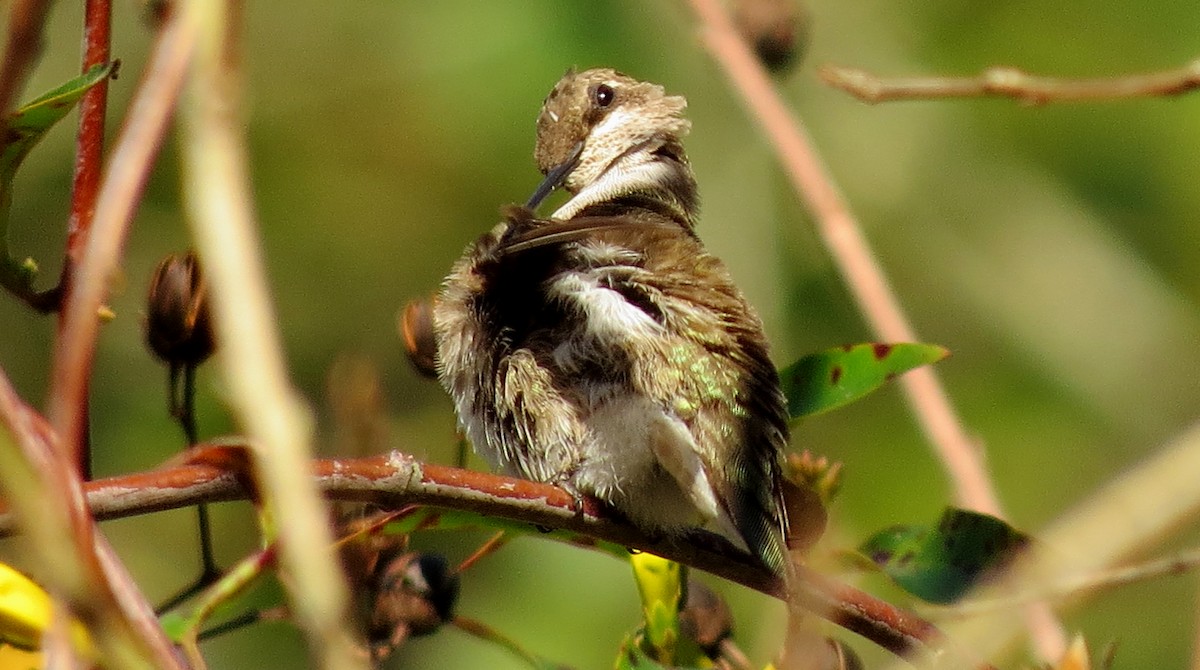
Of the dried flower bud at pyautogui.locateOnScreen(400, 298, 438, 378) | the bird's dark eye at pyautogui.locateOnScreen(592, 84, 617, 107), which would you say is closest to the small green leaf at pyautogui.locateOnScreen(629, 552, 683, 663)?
the dried flower bud at pyautogui.locateOnScreen(400, 298, 438, 378)

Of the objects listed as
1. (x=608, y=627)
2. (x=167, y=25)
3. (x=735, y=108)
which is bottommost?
(x=608, y=627)

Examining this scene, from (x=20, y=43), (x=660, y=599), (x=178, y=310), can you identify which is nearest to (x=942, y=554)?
(x=660, y=599)

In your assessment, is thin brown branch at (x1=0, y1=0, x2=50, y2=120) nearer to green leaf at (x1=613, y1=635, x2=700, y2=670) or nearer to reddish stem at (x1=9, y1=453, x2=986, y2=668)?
reddish stem at (x1=9, y1=453, x2=986, y2=668)

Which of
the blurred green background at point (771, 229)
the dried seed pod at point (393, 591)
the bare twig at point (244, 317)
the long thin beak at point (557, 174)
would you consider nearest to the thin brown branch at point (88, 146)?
the dried seed pod at point (393, 591)

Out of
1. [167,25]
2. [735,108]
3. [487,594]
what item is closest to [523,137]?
[735,108]

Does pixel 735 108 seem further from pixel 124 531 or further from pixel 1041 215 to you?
pixel 124 531

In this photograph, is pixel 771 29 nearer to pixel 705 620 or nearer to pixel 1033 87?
pixel 705 620
